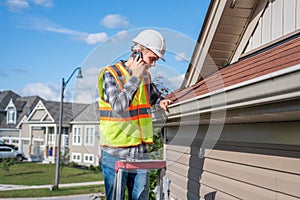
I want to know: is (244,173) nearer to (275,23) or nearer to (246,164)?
(246,164)

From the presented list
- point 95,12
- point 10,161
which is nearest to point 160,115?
point 95,12

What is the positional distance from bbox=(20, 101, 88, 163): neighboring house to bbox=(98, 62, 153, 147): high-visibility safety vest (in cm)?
2783

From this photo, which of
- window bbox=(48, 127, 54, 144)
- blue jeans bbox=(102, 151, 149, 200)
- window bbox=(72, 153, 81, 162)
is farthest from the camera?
window bbox=(48, 127, 54, 144)

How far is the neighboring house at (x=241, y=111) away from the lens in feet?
7.08

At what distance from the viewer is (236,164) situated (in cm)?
338

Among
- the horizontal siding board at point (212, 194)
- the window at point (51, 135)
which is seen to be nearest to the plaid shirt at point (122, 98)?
the horizontal siding board at point (212, 194)

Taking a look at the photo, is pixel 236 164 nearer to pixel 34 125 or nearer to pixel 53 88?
pixel 53 88

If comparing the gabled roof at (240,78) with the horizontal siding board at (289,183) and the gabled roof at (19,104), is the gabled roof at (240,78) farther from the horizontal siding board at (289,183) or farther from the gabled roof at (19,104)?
the gabled roof at (19,104)

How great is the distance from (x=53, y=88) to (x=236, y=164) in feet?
41.2

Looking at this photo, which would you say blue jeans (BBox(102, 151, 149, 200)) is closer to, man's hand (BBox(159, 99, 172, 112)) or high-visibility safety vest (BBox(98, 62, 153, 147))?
high-visibility safety vest (BBox(98, 62, 153, 147))

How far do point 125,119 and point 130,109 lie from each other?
74 millimetres

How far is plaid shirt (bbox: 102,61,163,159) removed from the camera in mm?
2402

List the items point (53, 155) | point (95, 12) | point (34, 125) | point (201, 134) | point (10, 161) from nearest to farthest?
point (201, 134) → point (95, 12) → point (10, 161) → point (53, 155) → point (34, 125)

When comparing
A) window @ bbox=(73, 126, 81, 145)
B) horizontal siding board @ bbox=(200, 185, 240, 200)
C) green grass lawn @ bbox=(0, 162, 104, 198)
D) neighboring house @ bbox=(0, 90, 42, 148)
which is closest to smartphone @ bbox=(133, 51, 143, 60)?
horizontal siding board @ bbox=(200, 185, 240, 200)
